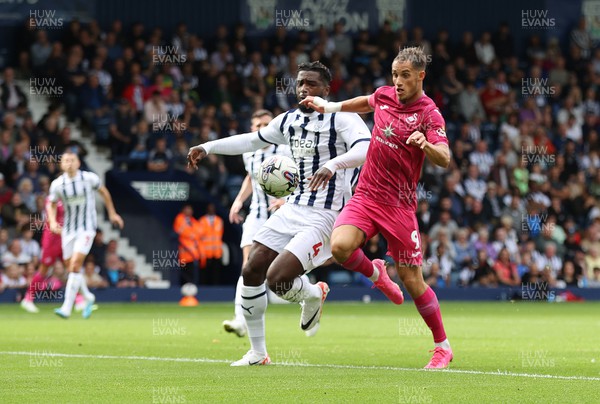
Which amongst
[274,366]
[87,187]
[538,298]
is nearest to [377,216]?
[274,366]

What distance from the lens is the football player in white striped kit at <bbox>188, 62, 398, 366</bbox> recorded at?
10070 mm

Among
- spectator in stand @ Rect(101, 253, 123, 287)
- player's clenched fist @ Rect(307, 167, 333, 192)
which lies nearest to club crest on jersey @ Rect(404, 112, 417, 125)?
player's clenched fist @ Rect(307, 167, 333, 192)

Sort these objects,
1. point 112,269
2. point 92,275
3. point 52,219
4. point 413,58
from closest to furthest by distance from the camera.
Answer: point 413,58 → point 52,219 → point 92,275 → point 112,269

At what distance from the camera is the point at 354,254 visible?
10.6m

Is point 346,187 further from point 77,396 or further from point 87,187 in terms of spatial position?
point 87,187

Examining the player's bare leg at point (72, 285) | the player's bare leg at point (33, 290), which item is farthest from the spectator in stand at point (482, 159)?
the player's bare leg at point (72, 285)

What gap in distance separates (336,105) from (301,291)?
165 cm

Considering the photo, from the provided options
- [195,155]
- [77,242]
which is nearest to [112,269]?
[77,242]

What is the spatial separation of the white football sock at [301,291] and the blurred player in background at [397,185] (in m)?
0.50

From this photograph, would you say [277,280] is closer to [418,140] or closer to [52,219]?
[418,140]

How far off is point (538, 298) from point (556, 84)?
8.23 meters

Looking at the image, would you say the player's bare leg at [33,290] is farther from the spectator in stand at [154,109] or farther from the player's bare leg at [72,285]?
the spectator in stand at [154,109]

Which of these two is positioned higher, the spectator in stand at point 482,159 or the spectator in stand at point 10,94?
the spectator in stand at point 10,94

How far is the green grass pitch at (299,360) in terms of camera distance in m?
8.17
